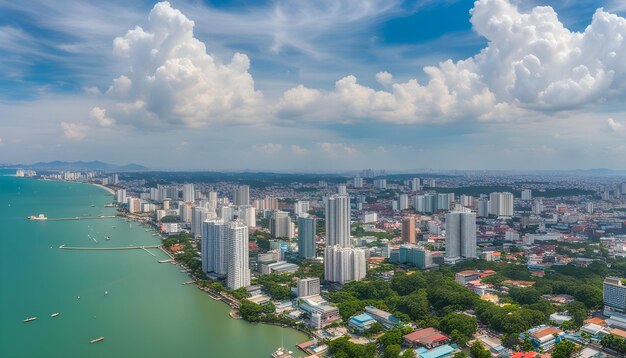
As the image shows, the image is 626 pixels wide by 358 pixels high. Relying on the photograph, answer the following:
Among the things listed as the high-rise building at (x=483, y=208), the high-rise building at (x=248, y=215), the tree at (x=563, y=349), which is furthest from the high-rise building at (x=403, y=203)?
the tree at (x=563, y=349)

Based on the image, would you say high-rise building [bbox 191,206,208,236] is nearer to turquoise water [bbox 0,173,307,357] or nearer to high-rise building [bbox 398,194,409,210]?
turquoise water [bbox 0,173,307,357]

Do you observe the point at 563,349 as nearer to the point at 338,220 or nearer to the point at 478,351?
the point at 478,351

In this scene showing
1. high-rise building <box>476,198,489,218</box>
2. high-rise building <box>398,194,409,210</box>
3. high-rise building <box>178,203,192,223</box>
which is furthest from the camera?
high-rise building <box>398,194,409,210</box>

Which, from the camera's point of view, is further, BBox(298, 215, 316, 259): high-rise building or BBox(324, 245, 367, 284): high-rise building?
BBox(298, 215, 316, 259): high-rise building

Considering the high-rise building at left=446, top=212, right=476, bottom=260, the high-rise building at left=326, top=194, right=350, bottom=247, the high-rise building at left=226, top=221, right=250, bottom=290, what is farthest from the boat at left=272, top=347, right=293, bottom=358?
the high-rise building at left=446, top=212, right=476, bottom=260

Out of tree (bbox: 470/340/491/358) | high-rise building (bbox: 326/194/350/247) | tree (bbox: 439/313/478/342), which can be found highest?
high-rise building (bbox: 326/194/350/247)

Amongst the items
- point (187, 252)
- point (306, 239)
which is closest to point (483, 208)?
point (306, 239)

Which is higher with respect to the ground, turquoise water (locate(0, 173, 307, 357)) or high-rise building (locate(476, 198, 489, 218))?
high-rise building (locate(476, 198, 489, 218))

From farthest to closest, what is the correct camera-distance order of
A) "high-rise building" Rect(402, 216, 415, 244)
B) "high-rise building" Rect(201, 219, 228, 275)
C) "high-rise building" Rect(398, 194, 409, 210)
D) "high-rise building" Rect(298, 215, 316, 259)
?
"high-rise building" Rect(398, 194, 409, 210)
"high-rise building" Rect(402, 216, 415, 244)
"high-rise building" Rect(298, 215, 316, 259)
"high-rise building" Rect(201, 219, 228, 275)

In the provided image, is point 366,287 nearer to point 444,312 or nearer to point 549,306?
point 444,312
